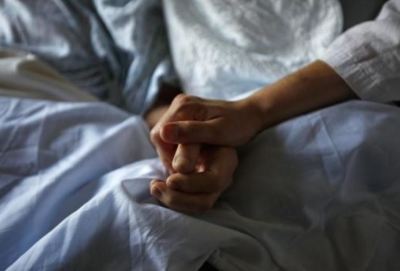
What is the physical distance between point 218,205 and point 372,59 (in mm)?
291

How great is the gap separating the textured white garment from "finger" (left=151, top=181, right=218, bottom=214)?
0.29m

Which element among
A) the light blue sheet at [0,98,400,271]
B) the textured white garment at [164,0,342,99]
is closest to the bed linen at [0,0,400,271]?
the light blue sheet at [0,98,400,271]

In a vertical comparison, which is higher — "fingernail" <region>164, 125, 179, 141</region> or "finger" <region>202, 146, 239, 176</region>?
"fingernail" <region>164, 125, 179, 141</region>

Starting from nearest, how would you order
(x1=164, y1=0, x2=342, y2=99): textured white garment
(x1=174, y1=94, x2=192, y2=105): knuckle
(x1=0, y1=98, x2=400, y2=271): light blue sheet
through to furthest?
(x1=0, y1=98, x2=400, y2=271): light blue sheet, (x1=174, y1=94, x2=192, y2=105): knuckle, (x1=164, y1=0, x2=342, y2=99): textured white garment

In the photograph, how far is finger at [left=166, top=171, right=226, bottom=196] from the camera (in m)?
0.54

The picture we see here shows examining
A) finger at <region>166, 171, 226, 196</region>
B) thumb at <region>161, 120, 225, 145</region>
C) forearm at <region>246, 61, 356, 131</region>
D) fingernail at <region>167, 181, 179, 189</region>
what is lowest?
forearm at <region>246, 61, 356, 131</region>

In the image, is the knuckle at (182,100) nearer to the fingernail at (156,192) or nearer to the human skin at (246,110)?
the human skin at (246,110)

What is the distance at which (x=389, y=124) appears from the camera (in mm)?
615

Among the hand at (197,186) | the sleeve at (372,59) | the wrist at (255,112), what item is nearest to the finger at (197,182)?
the hand at (197,186)

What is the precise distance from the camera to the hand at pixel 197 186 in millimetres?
526

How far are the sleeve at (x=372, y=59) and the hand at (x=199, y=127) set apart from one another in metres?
0.13

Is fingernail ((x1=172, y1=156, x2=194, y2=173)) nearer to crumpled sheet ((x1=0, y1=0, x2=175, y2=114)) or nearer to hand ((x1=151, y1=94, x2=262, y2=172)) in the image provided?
hand ((x1=151, y1=94, x2=262, y2=172))

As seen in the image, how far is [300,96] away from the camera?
66 cm

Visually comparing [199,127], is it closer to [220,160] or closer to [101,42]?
[220,160]
